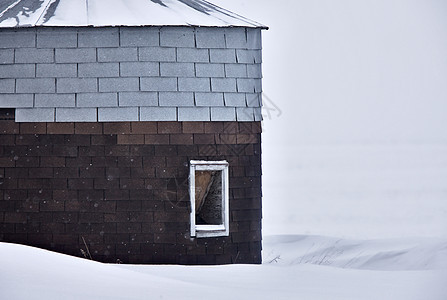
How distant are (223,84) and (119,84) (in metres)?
1.51

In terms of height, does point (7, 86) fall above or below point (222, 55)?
below

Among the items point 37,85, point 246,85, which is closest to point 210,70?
point 246,85

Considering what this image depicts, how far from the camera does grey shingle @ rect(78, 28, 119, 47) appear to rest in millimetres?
11430

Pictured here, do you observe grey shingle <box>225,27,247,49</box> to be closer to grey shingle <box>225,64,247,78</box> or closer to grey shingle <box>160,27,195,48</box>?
grey shingle <box>225,64,247,78</box>

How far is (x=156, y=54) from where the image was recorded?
11.5 meters

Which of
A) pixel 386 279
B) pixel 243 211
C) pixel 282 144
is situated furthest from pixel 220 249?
pixel 282 144

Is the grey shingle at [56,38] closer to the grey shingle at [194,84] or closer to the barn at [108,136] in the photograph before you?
the barn at [108,136]

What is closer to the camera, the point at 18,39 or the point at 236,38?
the point at 18,39

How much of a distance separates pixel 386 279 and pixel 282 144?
81174 millimetres

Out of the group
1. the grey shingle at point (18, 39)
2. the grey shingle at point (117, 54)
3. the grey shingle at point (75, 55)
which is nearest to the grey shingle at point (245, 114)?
the grey shingle at point (117, 54)

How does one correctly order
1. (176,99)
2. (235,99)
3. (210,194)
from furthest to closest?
(210,194)
(235,99)
(176,99)

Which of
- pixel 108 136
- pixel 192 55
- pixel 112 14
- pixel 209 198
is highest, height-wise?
pixel 112 14

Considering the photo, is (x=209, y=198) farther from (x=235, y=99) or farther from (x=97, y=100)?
(x=97, y=100)

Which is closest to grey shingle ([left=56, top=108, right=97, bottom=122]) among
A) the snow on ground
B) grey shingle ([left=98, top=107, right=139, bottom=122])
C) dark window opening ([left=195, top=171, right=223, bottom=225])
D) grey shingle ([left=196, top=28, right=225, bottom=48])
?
grey shingle ([left=98, top=107, right=139, bottom=122])
